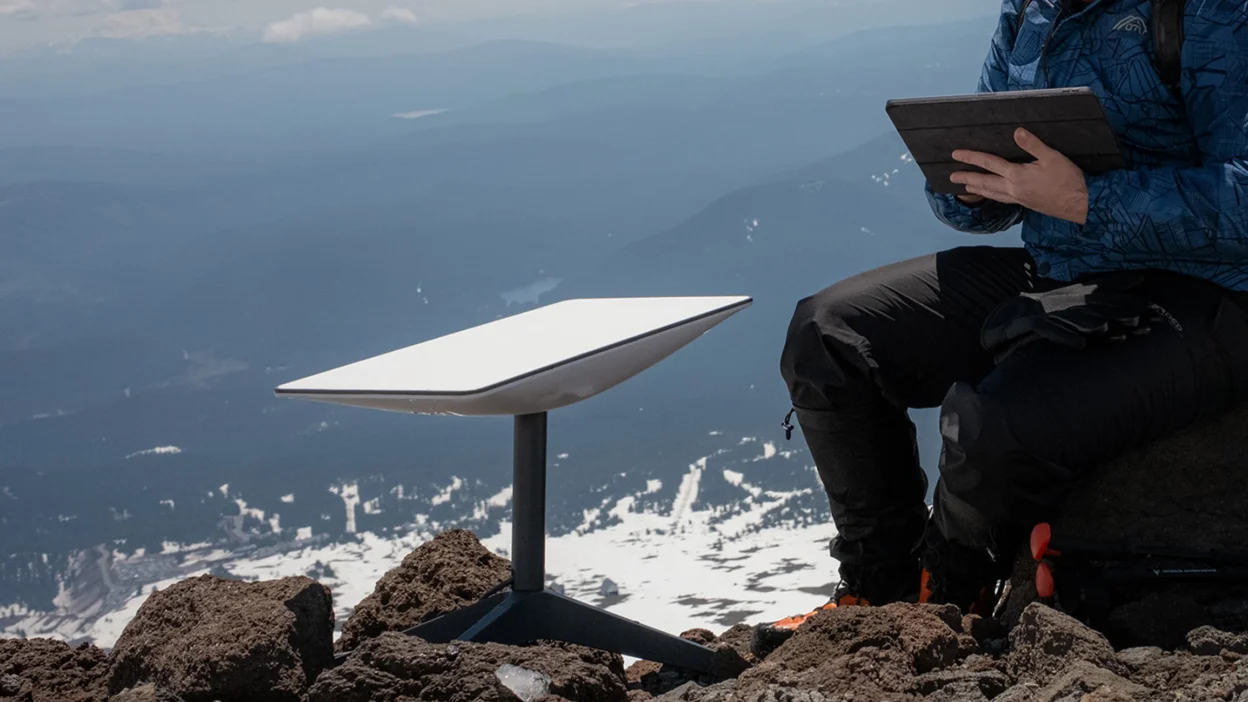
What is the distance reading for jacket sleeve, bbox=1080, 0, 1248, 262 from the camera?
2.39 meters

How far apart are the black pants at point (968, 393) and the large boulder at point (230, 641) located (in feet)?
4.40

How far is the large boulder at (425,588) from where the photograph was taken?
3.20 meters

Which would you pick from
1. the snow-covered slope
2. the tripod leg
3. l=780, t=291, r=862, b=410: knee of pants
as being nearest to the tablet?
l=780, t=291, r=862, b=410: knee of pants

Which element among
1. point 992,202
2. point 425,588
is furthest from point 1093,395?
point 425,588

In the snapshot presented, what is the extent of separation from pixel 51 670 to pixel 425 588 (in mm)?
960

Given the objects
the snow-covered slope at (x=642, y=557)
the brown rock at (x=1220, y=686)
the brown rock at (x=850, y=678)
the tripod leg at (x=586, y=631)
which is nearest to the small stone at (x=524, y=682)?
the brown rock at (x=850, y=678)

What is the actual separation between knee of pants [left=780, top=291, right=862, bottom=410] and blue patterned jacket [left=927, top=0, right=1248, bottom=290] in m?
0.51

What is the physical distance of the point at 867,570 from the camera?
121 inches

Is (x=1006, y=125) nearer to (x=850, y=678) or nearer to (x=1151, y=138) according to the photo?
(x=1151, y=138)

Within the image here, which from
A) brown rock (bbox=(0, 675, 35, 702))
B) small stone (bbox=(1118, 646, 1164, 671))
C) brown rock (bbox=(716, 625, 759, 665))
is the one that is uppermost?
small stone (bbox=(1118, 646, 1164, 671))

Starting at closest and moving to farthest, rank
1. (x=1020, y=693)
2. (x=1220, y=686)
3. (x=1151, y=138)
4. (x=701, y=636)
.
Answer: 1. (x=1220, y=686)
2. (x=1020, y=693)
3. (x=1151, y=138)
4. (x=701, y=636)

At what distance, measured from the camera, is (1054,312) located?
96.6 inches

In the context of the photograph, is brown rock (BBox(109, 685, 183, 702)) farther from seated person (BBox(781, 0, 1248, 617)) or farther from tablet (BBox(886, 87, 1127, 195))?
tablet (BBox(886, 87, 1127, 195))

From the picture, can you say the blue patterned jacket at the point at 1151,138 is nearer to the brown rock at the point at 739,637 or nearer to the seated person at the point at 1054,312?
the seated person at the point at 1054,312
